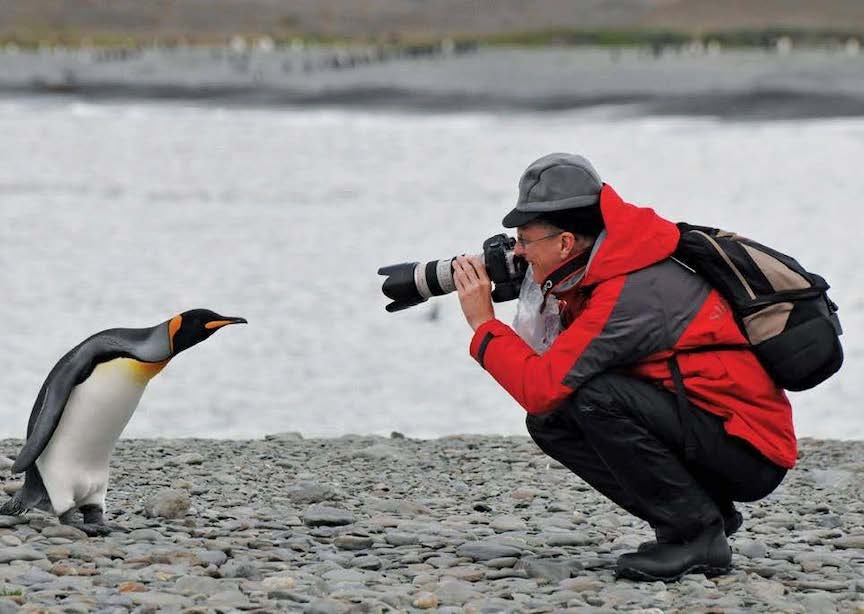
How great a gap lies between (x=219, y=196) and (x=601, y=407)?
1463cm

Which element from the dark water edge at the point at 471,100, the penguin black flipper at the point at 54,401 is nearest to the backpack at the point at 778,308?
the penguin black flipper at the point at 54,401

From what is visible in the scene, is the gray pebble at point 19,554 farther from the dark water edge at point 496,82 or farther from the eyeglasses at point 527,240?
the dark water edge at point 496,82

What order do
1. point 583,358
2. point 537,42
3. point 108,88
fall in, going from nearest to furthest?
point 583,358, point 108,88, point 537,42

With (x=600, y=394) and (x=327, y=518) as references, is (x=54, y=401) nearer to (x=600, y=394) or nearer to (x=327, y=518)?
(x=327, y=518)

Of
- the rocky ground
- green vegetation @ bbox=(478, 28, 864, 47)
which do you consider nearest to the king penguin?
the rocky ground

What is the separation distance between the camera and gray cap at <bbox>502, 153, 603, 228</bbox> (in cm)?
344

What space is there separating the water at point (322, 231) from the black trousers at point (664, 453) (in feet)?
12.2

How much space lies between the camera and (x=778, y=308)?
11.2 ft

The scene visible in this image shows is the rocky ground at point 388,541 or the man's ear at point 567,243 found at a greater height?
the man's ear at point 567,243

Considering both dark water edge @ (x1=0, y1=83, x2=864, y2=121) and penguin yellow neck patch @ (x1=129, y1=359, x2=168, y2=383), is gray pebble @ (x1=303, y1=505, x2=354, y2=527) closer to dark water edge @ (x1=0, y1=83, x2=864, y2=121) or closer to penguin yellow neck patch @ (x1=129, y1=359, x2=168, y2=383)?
penguin yellow neck patch @ (x1=129, y1=359, x2=168, y2=383)

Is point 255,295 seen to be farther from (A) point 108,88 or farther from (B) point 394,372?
(A) point 108,88

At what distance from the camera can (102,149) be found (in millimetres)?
23281

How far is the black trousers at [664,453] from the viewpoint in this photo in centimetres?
349

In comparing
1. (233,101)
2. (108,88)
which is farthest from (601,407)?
(108,88)
